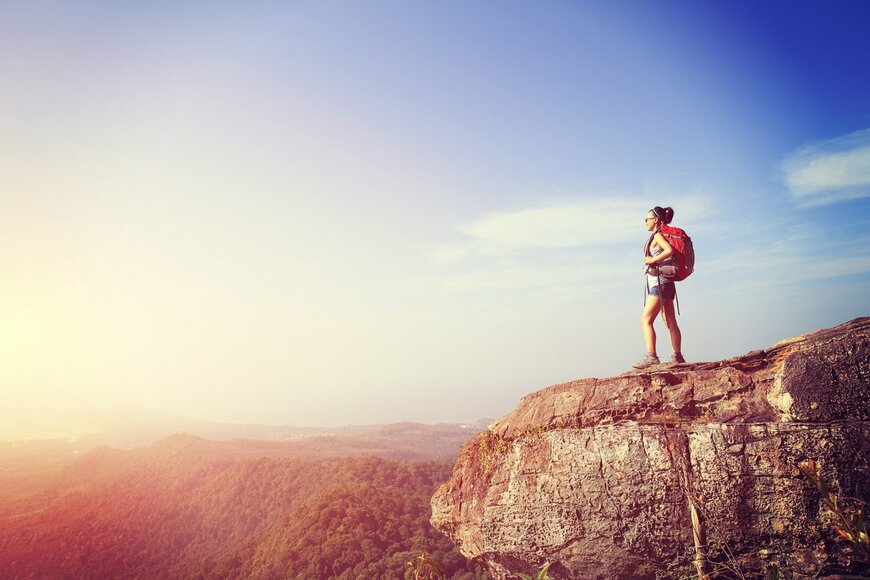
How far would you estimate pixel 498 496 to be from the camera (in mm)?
9211

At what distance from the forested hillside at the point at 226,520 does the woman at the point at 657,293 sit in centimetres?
3306

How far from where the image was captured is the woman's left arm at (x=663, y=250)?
9328 mm

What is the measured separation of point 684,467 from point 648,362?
2.43 metres

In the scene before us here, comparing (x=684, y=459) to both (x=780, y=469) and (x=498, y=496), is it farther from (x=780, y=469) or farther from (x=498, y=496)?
(x=498, y=496)

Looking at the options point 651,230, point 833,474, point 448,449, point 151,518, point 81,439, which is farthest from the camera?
point 81,439

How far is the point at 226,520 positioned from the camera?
8388cm

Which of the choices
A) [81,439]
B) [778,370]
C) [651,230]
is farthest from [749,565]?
[81,439]

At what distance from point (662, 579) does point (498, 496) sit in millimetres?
3139

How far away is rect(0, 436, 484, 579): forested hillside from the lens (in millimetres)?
48531

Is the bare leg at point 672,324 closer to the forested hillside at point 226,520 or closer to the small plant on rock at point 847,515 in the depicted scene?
the small plant on rock at point 847,515

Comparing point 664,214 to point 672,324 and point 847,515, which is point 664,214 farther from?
point 847,515

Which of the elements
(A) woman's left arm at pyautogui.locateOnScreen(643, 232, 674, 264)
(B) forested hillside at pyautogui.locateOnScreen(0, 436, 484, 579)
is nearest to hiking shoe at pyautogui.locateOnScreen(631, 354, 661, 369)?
(A) woman's left arm at pyautogui.locateOnScreen(643, 232, 674, 264)

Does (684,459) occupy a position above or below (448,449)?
above

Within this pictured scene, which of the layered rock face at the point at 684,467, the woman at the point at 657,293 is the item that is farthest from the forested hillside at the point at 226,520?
the woman at the point at 657,293
